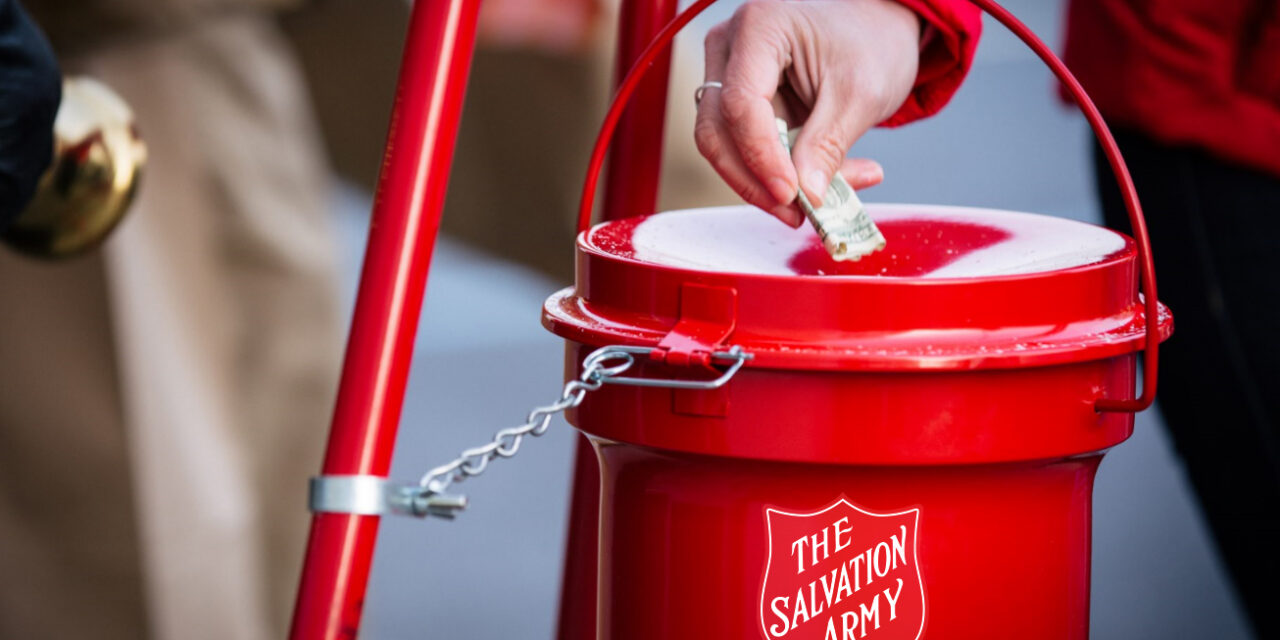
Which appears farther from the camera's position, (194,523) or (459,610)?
(459,610)

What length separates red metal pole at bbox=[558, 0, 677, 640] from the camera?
1.15m

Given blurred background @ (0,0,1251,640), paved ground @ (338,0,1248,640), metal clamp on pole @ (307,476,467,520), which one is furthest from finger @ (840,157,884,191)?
paved ground @ (338,0,1248,640)

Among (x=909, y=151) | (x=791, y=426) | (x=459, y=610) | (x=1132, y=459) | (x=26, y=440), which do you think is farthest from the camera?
(x=909, y=151)

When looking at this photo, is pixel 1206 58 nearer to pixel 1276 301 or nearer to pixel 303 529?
pixel 1276 301

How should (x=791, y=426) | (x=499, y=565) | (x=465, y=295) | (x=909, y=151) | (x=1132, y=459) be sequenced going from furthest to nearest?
(x=909, y=151), (x=465, y=295), (x=1132, y=459), (x=499, y=565), (x=791, y=426)

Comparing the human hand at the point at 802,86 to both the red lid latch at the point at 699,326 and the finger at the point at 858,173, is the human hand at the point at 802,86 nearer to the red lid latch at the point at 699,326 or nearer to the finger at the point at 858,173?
the finger at the point at 858,173

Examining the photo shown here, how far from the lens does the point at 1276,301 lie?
1291 mm

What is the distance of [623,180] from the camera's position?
1.19 m

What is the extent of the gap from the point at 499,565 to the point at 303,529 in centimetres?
65

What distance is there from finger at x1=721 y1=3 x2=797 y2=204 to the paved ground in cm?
148

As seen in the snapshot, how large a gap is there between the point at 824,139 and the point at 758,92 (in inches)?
2.1

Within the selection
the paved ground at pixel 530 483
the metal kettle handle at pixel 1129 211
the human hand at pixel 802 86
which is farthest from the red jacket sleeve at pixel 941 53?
the paved ground at pixel 530 483

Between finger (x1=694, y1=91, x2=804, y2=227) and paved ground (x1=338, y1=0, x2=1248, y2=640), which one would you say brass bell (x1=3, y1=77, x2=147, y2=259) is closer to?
finger (x1=694, y1=91, x2=804, y2=227)

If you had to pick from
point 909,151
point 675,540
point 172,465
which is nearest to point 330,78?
point 172,465
